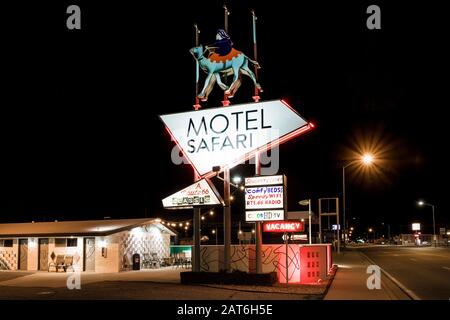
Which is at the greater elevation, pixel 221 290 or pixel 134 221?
pixel 134 221

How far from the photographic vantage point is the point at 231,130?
59.7 ft

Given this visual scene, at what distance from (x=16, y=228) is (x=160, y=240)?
8.31m

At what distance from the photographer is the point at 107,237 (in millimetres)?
25359

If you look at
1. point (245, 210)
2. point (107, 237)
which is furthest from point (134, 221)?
point (245, 210)

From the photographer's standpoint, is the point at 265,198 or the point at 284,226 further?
the point at 284,226

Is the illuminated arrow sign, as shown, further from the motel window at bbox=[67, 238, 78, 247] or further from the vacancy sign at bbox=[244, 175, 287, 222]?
the motel window at bbox=[67, 238, 78, 247]

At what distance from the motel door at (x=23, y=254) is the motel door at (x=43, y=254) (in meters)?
0.95

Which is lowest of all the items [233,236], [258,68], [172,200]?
[233,236]

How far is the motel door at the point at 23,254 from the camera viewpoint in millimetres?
27406

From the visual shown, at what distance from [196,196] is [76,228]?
1147 cm

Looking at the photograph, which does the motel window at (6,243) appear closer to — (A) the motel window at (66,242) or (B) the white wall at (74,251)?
(B) the white wall at (74,251)

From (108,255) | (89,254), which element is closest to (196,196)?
(108,255)

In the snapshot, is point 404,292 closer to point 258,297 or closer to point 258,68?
point 258,297

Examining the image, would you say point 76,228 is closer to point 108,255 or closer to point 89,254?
point 89,254
